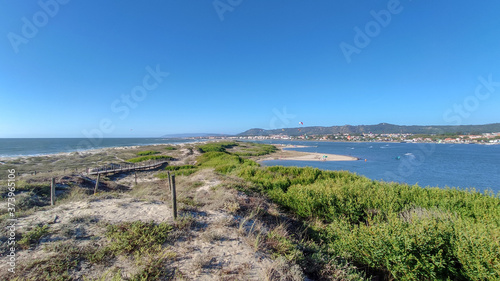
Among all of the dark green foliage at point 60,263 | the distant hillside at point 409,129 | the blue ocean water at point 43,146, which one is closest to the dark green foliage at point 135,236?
the dark green foliage at point 60,263

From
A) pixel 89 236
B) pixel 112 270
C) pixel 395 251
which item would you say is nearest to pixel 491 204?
pixel 395 251

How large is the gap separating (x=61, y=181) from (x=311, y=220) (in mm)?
21124

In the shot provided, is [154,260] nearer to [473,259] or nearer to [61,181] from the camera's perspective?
[473,259]

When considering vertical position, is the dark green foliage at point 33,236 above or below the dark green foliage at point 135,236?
above

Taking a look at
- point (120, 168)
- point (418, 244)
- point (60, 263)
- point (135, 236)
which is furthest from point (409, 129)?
point (60, 263)

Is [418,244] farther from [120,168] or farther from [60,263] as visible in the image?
[120,168]

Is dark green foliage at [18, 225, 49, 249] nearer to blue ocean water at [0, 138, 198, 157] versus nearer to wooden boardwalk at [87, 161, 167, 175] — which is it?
wooden boardwalk at [87, 161, 167, 175]

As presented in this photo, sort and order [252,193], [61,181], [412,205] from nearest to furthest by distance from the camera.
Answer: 1. [412,205]
2. [252,193]
3. [61,181]

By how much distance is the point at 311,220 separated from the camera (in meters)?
9.55

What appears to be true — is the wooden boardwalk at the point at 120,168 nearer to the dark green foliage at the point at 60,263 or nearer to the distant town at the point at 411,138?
the dark green foliage at the point at 60,263

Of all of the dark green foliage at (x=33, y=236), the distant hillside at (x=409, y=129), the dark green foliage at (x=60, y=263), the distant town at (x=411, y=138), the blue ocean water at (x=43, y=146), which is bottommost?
the distant town at (x=411, y=138)

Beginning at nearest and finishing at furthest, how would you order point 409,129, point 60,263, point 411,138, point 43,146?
point 60,263 < point 43,146 < point 411,138 < point 409,129

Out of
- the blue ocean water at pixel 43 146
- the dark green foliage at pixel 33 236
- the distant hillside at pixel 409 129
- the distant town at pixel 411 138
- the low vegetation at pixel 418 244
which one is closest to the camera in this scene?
the low vegetation at pixel 418 244

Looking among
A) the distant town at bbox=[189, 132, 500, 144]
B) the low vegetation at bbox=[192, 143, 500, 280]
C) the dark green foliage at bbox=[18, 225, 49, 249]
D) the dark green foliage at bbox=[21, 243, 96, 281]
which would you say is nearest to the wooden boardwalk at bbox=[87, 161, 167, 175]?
the dark green foliage at bbox=[18, 225, 49, 249]
